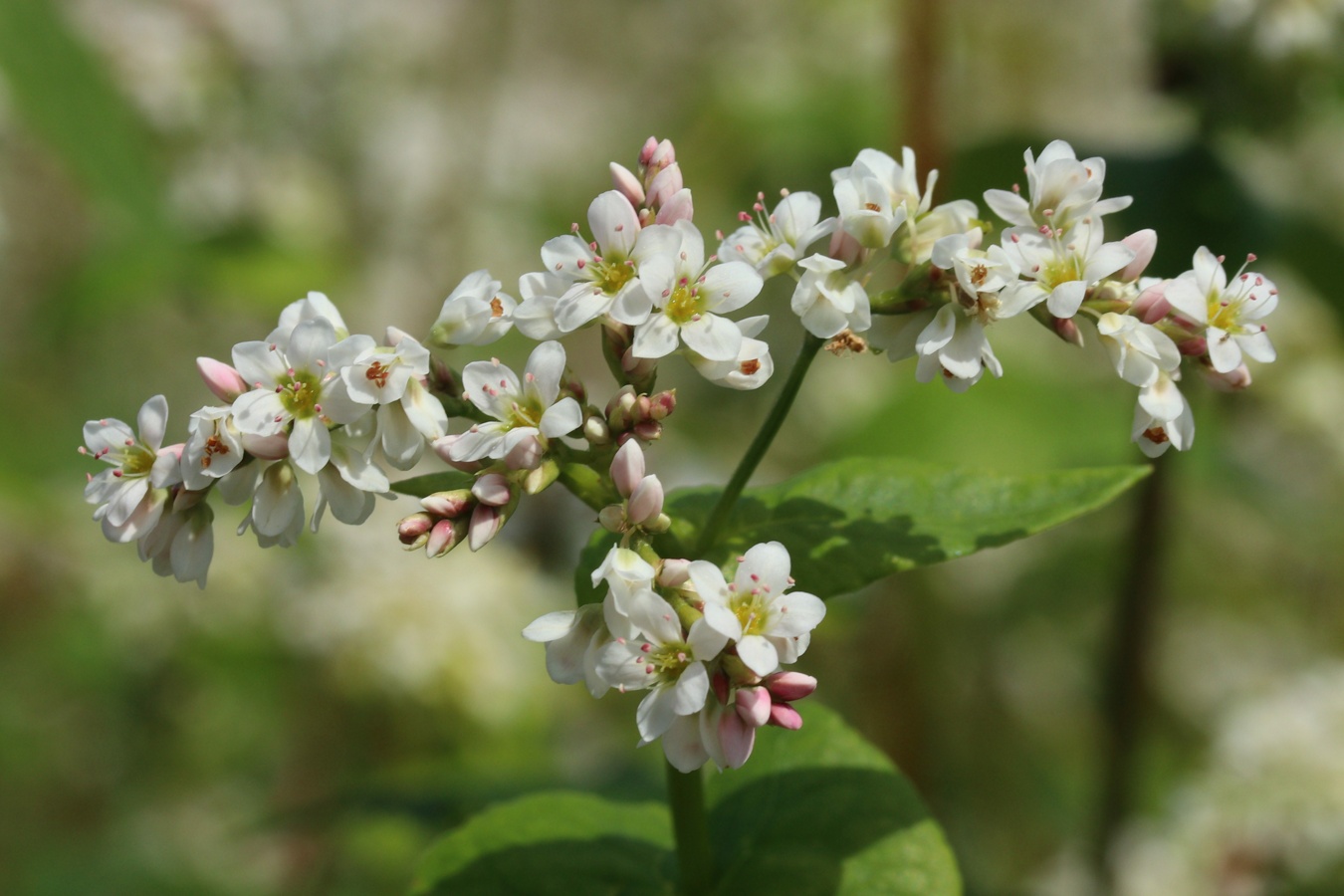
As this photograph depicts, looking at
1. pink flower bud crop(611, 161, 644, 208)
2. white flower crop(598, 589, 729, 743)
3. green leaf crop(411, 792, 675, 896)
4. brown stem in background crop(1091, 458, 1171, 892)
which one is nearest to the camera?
white flower crop(598, 589, 729, 743)

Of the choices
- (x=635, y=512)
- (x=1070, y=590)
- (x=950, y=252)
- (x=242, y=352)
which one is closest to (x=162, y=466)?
(x=242, y=352)

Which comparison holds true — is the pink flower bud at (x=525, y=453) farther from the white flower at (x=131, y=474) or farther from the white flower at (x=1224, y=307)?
the white flower at (x=1224, y=307)

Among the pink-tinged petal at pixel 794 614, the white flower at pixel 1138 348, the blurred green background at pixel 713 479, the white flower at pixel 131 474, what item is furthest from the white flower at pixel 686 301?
the blurred green background at pixel 713 479

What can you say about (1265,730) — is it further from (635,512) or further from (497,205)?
(497,205)

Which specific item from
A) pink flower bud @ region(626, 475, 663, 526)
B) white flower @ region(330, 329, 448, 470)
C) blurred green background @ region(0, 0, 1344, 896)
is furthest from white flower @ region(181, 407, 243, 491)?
blurred green background @ region(0, 0, 1344, 896)

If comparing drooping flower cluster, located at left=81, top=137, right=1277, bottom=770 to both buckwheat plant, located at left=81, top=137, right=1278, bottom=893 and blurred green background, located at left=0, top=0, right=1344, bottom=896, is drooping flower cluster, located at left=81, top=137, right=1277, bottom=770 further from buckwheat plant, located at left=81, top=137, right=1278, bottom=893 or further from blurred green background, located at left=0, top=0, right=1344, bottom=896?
blurred green background, located at left=0, top=0, right=1344, bottom=896

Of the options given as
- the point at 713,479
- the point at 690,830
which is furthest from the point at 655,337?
the point at 713,479
